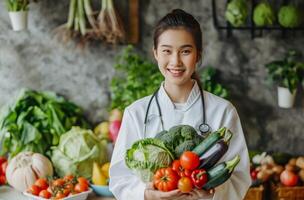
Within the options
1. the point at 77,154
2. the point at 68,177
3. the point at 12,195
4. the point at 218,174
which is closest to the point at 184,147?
the point at 218,174

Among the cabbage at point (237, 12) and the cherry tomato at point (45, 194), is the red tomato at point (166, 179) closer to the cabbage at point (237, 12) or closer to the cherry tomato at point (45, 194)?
the cherry tomato at point (45, 194)

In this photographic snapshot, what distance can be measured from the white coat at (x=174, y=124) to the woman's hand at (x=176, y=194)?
12 cm

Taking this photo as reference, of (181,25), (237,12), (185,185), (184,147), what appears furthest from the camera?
(237,12)

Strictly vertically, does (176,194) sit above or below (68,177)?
above

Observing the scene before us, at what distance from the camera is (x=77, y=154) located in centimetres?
300

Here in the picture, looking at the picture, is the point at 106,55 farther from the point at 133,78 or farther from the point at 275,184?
the point at 275,184

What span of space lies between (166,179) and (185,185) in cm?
7

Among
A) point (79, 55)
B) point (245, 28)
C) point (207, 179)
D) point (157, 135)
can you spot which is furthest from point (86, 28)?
point (207, 179)

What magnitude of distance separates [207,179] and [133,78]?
69.0 inches

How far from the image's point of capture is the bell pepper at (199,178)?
155 centimetres

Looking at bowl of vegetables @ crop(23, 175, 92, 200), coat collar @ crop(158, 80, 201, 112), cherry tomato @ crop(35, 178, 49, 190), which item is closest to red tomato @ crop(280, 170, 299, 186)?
bowl of vegetables @ crop(23, 175, 92, 200)

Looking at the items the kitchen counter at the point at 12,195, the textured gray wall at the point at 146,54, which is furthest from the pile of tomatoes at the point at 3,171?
the textured gray wall at the point at 146,54

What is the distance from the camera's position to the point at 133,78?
129 inches

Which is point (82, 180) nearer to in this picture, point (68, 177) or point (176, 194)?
point (68, 177)
